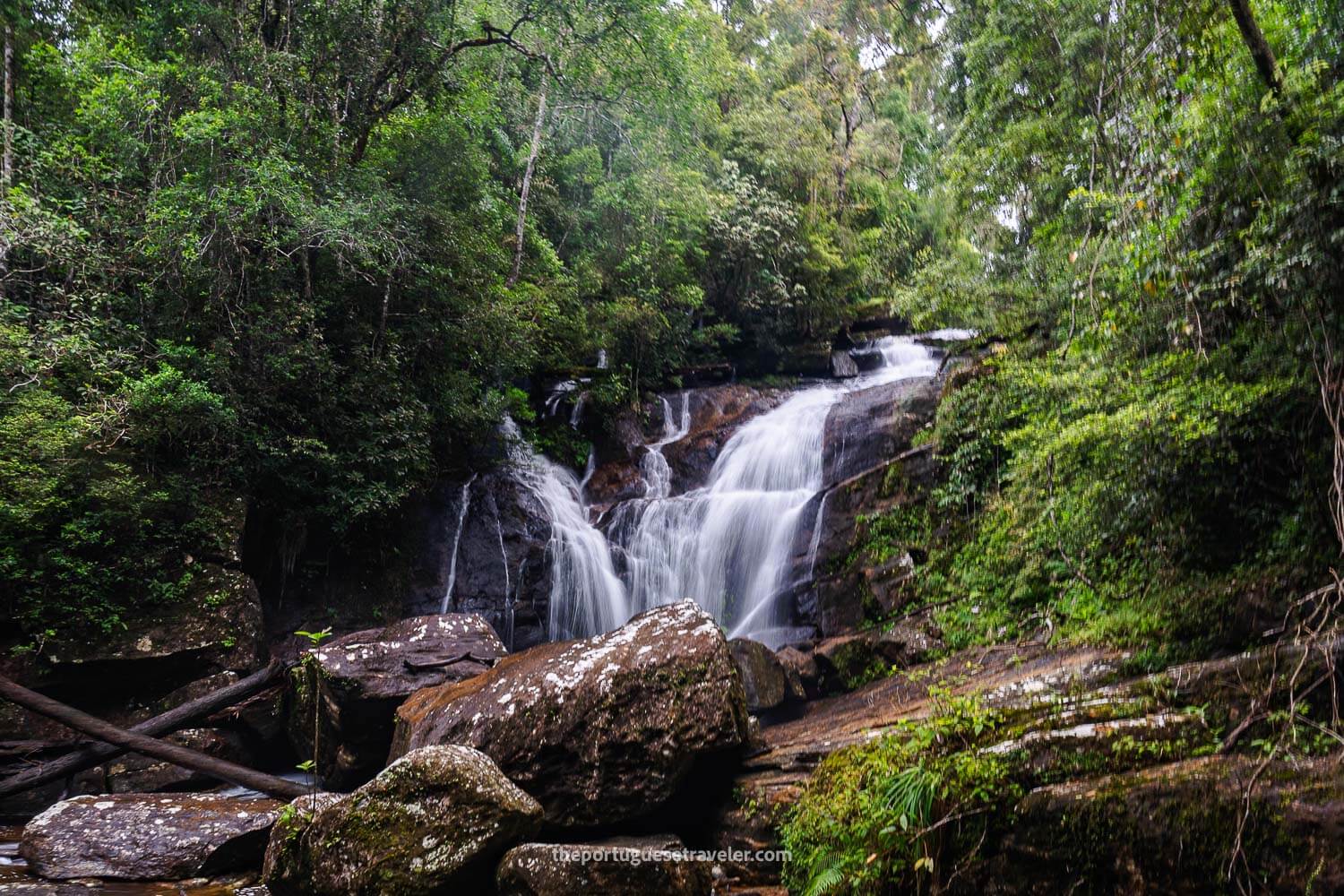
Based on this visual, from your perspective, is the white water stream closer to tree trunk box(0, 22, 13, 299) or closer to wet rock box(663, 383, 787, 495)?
wet rock box(663, 383, 787, 495)

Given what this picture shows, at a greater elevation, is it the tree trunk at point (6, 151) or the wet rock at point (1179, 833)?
the tree trunk at point (6, 151)

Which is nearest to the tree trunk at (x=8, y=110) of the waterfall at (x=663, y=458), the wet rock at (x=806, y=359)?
the waterfall at (x=663, y=458)

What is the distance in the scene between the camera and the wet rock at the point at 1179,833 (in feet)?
9.32

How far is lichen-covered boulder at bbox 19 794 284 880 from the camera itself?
5305 mm

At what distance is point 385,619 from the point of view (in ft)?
39.1

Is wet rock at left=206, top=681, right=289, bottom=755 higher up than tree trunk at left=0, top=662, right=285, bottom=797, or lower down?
lower down

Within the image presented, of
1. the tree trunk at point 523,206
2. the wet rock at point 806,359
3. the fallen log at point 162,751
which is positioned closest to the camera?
the fallen log at point 162,751

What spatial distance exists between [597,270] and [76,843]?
1479 cm

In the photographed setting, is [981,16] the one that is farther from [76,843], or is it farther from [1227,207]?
[76,843]

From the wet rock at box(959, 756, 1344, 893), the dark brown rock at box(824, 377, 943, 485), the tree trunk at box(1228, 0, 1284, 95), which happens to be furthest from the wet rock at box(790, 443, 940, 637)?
the tree trunk at box(1228, 0, 1284, 95)

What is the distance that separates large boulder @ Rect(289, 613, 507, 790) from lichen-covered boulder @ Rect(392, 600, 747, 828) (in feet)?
5.41

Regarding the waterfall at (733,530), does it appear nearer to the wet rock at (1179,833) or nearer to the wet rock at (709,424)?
the wet rock at (709,424)

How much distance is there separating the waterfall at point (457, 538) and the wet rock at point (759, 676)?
6262 mm

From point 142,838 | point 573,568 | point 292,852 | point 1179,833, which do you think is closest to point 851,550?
point 573,568
